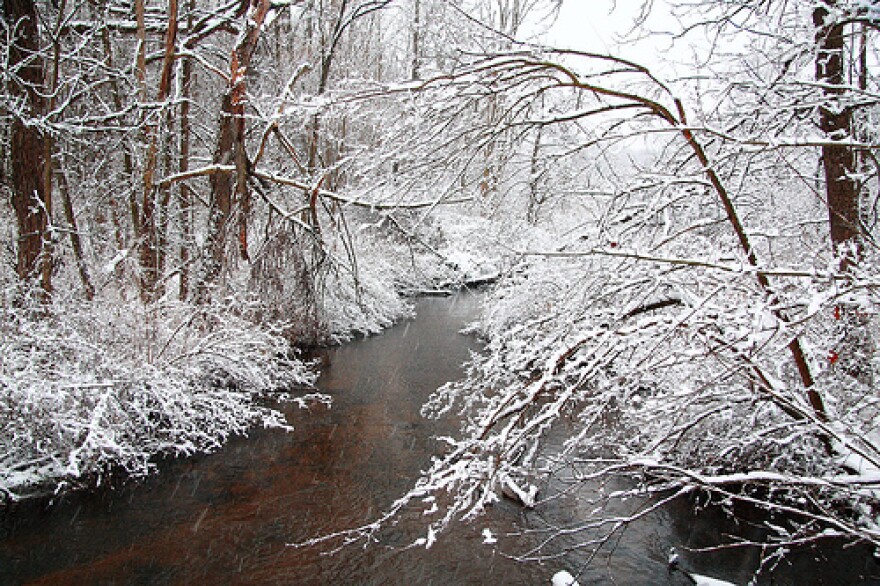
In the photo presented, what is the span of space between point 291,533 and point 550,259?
11.4 ft

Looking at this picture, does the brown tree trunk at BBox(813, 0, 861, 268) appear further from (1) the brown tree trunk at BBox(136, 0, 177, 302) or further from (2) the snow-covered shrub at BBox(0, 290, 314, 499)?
(1) the brown tree trunk at BBox(136, 0, 177, 302)

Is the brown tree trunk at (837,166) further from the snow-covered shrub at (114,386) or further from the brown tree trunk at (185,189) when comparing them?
the brown tree trunk at (185,189)

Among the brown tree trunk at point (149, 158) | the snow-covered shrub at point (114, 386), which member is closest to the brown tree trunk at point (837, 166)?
the snow-covered shrub at point (114, 386)

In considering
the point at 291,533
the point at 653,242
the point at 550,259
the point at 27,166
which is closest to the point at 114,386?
the point at 291,533

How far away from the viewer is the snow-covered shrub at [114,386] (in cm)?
515

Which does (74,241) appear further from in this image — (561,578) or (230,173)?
(561,578)

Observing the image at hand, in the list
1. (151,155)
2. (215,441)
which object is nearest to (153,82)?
(151,155)

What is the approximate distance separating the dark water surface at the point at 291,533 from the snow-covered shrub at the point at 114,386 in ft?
1.03

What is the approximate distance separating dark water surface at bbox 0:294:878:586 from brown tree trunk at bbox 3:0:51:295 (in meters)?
2.89

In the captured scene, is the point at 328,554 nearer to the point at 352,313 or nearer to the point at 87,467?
the point at 87,467

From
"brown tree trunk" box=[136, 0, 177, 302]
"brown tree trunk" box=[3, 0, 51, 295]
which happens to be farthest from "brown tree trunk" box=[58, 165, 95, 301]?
"brown tree trunk" box=[3, 0, 51, 295]

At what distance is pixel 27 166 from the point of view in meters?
6.41

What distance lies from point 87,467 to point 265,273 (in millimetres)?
3278

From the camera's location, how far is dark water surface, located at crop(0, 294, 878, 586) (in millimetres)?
4445
